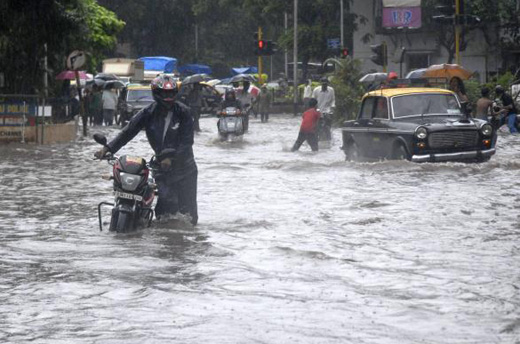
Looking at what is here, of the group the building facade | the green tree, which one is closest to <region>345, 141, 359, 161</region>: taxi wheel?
the building facade

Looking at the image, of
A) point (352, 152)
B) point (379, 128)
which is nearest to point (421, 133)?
point (379, 128)

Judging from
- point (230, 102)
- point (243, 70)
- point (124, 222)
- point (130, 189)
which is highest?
point (243, 70)

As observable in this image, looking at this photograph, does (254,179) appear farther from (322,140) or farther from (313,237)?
(322,140)

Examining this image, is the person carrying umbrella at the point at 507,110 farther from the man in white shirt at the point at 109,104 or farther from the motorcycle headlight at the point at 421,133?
the man in white shirt at the point at 109,104

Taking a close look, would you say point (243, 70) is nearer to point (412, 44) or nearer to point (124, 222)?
point (412, 44)

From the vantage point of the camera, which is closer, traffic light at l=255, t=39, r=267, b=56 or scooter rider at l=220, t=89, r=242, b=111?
scooter rider at l=220, t=89, r=242, b=111

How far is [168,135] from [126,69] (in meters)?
55.5

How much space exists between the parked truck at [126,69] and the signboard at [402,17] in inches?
497

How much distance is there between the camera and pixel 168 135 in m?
12.4

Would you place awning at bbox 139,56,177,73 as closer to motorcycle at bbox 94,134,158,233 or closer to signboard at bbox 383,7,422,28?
signboard at bbox 383,7,422,28

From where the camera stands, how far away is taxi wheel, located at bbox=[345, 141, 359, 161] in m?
23.9

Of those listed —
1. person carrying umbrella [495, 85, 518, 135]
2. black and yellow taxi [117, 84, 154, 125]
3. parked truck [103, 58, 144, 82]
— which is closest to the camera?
person carrying umbrella [495, 85, 518, 135]

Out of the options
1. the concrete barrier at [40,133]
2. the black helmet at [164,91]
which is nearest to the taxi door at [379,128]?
the black helmet at [164,91]

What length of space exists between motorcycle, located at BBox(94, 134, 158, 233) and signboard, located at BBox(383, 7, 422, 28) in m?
47.1
